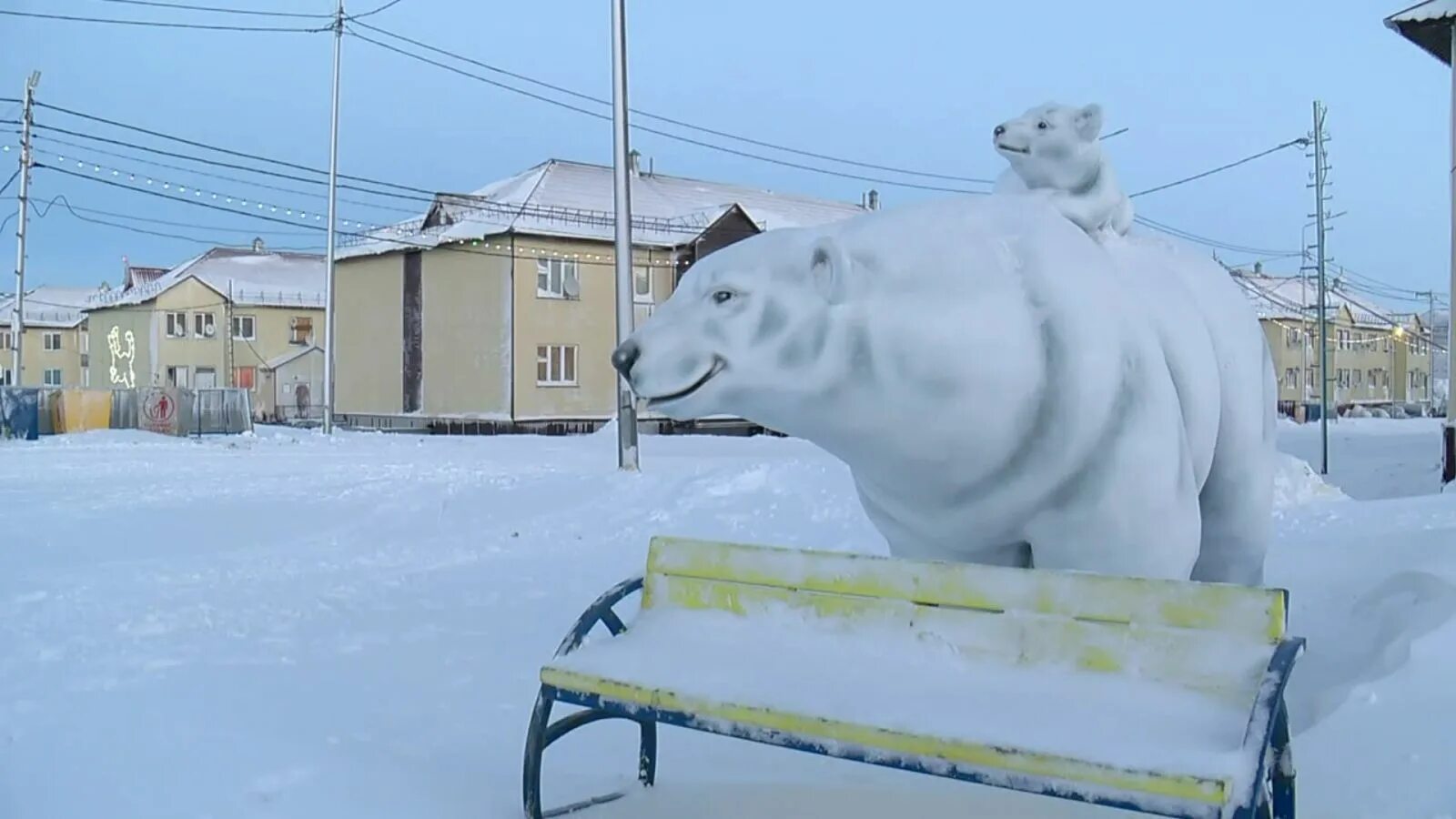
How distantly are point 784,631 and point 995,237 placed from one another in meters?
1.17

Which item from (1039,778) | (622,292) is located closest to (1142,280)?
(1039,778)

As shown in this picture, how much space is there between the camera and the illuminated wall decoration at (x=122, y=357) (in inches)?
1841

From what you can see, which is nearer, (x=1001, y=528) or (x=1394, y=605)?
(x=1001, y=528)

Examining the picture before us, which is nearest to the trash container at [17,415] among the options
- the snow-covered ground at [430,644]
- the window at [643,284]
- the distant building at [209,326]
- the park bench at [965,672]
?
the snow-covered ground at [430,644]

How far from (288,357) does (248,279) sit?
5018mm

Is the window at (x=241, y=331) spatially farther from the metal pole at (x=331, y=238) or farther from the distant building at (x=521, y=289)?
the metal pole at (x=331, y=238)

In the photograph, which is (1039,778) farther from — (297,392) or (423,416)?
(297,392)

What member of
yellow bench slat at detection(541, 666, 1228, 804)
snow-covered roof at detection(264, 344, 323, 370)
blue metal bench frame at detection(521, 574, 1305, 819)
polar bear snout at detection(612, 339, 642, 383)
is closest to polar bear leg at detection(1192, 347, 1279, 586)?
blue metal bench frame at detection(521, 574, 1305, 819)

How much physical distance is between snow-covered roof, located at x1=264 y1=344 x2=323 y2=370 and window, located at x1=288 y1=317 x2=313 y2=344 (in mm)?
945

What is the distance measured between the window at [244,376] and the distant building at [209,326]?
0.03 m

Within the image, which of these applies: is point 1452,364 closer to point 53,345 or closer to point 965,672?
point 965,672

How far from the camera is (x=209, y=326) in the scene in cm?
4572

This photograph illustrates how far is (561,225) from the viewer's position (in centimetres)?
2884

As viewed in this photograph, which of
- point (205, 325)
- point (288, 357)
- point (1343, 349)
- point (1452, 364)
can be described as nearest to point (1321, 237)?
point (1452, 364)
